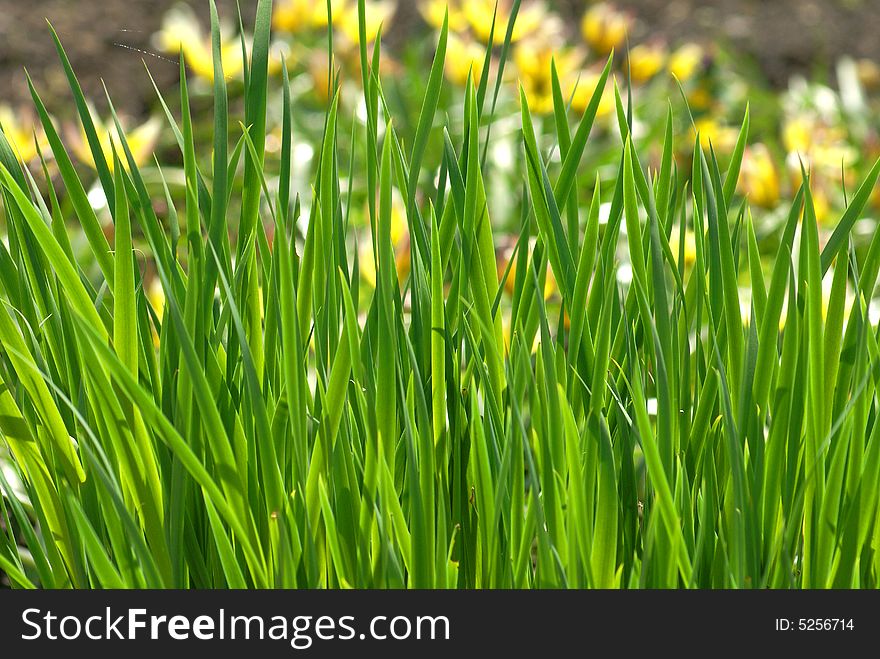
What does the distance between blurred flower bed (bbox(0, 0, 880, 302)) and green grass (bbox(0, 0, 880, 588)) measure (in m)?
0.93

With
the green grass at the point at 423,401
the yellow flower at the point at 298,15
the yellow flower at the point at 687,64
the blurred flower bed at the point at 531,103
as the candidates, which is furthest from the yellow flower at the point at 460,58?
the green grass at the point at 423,401

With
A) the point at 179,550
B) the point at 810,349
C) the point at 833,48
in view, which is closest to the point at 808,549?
the point at 810,349

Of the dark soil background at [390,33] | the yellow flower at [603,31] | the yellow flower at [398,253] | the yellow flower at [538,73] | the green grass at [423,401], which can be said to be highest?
the dark soil background at [390,33]

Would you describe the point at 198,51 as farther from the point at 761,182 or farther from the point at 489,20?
the point at 761,182

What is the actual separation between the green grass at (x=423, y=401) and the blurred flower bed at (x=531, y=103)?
36.5 inches

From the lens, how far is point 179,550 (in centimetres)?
73

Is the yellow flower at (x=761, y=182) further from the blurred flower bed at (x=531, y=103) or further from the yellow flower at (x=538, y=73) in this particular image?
the yellow flower at (x=538, y=73)

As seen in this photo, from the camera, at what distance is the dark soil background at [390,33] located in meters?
2.41

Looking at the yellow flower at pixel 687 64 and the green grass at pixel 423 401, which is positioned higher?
the yellow flower at pixel 687 64

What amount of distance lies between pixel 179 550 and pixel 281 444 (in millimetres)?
109

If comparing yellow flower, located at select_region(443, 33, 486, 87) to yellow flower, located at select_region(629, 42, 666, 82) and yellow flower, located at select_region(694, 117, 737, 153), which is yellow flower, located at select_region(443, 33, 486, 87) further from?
yellow flower, located at select_region(694, 117, 737, 153)

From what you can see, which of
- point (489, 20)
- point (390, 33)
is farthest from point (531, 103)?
point (390, 33)

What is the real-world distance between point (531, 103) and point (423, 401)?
1.55 m
